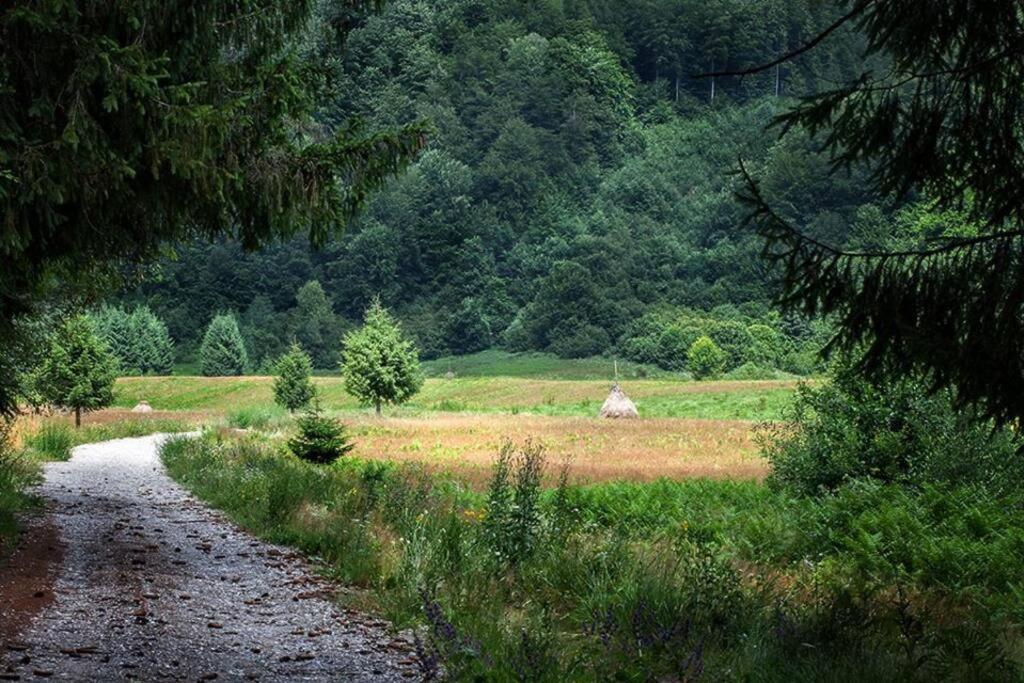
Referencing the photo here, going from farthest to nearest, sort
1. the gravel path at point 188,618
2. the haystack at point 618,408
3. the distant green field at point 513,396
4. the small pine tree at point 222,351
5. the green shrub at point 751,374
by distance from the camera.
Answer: the small pine tree at point 222,351 < the green shrub at point 751,374 < the distant green field at point 513,396 < the haystack at point 618,408 < the gravel path at point 188,618

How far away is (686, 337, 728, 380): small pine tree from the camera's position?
2879 inches

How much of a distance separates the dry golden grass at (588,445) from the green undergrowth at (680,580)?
7.89 meters

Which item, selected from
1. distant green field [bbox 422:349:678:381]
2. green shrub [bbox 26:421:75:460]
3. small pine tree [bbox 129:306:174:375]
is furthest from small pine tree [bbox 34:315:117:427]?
distant green field [bbox 422:349:678:381]

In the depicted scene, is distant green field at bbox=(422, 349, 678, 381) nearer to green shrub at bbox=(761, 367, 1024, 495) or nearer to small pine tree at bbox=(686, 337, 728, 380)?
small pine tree at bbox=(686, 337, 728, 380)

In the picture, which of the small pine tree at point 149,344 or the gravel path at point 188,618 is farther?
the small pine tree at point 149,344

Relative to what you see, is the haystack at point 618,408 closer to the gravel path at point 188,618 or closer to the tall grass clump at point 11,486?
the tall grass clump at point 11,486

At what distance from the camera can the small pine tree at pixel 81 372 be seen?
112ft

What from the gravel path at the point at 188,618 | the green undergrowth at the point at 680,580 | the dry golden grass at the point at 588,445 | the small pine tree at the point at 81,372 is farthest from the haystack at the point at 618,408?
the gravel path at the point at 188,618

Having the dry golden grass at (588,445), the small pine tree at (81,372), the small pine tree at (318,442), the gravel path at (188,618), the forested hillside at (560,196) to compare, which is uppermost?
the forested hillside at (560,196)

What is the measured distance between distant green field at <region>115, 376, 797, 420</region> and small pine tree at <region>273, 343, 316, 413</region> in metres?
2.23

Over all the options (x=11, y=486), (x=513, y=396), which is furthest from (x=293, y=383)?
(x=11, y=486)

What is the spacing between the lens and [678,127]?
136 metres

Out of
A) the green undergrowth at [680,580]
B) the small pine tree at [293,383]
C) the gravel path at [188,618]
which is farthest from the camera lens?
the small pine tree at [293,383]

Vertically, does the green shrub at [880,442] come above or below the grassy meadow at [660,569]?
above
